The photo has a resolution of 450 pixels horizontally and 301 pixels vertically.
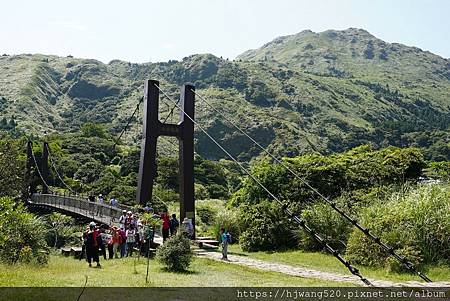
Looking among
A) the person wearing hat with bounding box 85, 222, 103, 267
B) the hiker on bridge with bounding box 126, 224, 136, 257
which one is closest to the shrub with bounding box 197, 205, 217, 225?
the hiker on bridge with bounding box 126, 224, 136, 257

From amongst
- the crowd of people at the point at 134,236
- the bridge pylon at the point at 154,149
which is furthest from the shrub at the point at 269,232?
the crowd of people at the point at 134,236

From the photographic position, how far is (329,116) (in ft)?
396

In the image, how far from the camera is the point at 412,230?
12.7 meters

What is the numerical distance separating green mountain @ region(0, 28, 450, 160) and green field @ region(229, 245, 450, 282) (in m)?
70.7

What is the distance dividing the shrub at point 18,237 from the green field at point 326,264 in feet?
21.1

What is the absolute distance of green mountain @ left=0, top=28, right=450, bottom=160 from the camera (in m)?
99.2

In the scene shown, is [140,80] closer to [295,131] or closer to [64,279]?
[295,131]

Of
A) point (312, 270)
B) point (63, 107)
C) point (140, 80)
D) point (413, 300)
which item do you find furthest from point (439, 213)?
point (140, 80)

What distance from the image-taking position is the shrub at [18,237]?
12.8 metres

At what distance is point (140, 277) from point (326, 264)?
5976 mm

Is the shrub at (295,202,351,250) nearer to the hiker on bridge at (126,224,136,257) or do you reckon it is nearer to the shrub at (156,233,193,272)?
the hiker on bridge at (126,224,136,257)

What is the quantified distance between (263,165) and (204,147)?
75658 mm

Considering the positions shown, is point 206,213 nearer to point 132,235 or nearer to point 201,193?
point 201,193

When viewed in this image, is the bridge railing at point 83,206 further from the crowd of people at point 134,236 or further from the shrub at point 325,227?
the shrub at point 325,227
